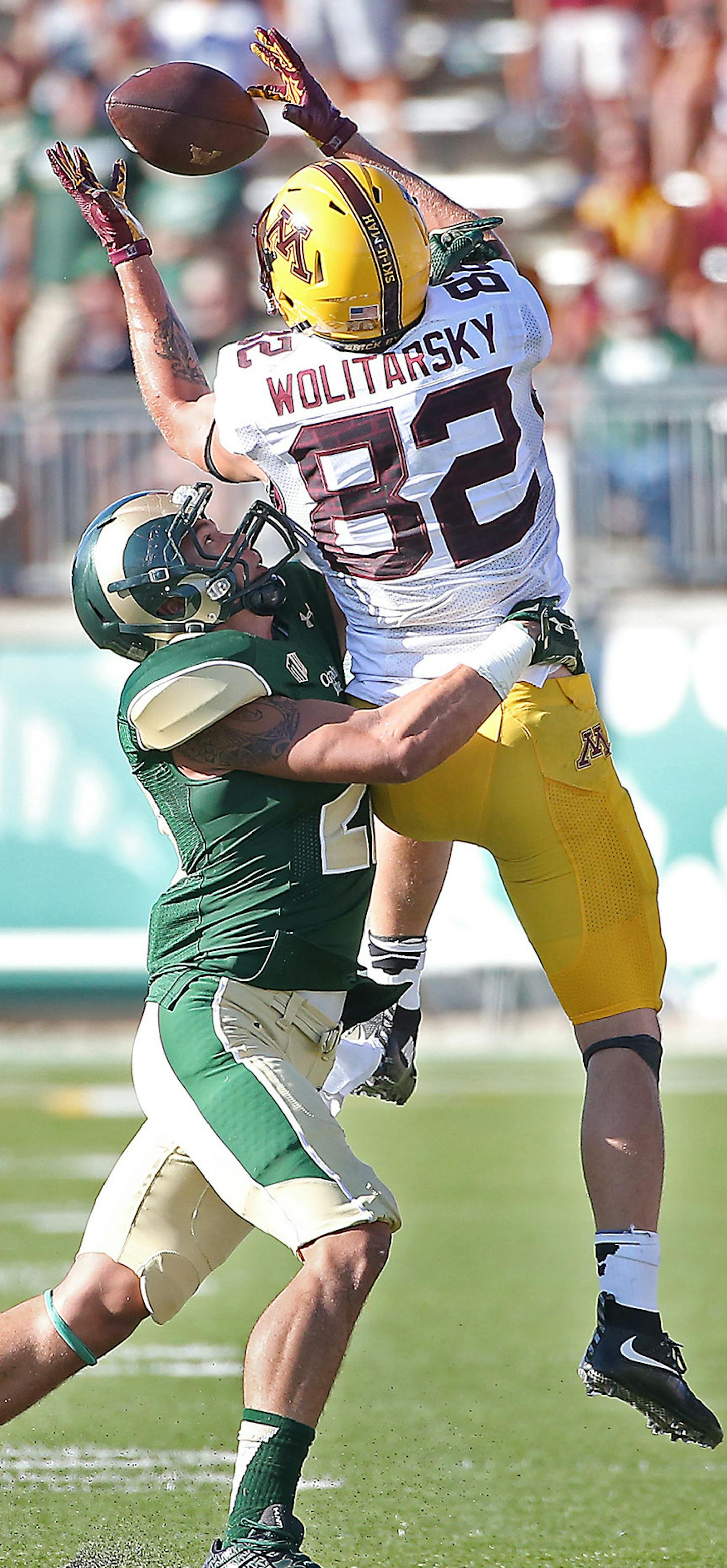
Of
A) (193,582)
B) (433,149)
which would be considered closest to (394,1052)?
(193,582)

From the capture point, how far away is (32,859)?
27.0 feet

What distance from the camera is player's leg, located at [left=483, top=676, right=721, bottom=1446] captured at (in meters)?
3.15

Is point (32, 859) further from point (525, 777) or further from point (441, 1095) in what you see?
point (525, 777)

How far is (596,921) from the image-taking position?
3.25 meters

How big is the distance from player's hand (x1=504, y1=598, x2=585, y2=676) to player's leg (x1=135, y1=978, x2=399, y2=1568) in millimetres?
761

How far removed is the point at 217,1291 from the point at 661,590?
4.39 meters

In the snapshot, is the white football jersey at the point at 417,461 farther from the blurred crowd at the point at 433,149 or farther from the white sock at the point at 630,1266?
the blurred crowd at the point at 433,149

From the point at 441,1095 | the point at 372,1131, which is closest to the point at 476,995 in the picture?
the point at 441,1095

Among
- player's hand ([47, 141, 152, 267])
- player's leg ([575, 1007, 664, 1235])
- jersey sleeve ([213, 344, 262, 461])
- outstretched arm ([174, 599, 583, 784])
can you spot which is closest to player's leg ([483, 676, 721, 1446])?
player's leg ([575, 1007, 664, 1235])

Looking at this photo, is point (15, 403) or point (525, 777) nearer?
point (525, 777)

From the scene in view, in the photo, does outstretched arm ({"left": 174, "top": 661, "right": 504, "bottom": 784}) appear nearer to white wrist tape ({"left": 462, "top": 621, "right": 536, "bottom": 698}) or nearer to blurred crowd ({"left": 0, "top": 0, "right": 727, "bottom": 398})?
white wrist tape ({"left": 462, "top": 621, "right": 536, "bottom": 698})

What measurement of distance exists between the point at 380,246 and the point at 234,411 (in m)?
0.37

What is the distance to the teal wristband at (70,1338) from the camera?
2.97m

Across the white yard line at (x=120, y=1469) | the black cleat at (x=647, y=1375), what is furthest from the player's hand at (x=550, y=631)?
the white yard line at (x=120, y=1469)
